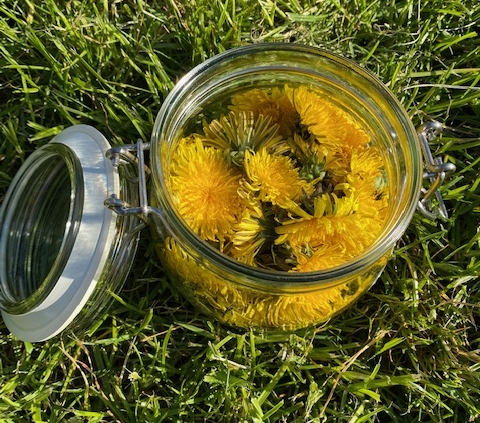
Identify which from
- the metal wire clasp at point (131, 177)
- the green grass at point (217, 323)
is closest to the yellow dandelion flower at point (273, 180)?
the metal wire clasp at point (131, 177)

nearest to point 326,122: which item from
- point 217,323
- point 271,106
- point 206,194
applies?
point 271,106

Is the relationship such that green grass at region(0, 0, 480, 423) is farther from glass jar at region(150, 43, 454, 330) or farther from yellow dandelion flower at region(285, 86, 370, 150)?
yellow dandelion flower at region(285, 86, 370, 150)

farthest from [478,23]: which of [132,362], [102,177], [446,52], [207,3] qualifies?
[132,362]

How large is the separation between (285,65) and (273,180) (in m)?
0.18

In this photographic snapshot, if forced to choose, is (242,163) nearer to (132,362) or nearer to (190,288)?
(190,288)

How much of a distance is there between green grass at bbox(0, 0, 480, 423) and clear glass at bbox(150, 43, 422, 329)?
114 mm

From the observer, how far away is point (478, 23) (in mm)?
1091

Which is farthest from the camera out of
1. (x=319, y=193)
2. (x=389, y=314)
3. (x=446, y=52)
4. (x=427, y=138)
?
(x=446, y=52)

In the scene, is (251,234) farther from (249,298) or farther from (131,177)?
(131,177)

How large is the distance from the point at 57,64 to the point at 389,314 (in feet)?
2.16

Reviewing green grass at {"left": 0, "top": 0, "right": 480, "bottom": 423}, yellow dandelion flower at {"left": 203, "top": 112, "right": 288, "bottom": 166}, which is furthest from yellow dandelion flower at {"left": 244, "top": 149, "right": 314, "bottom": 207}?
green grass at {"left": 0, "top": 0, "right": 480, "bottom": 423}

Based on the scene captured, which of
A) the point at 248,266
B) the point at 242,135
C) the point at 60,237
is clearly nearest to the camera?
the point at 248,266

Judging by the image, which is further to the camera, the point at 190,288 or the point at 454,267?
the point at 454,267

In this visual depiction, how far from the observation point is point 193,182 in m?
0.76
